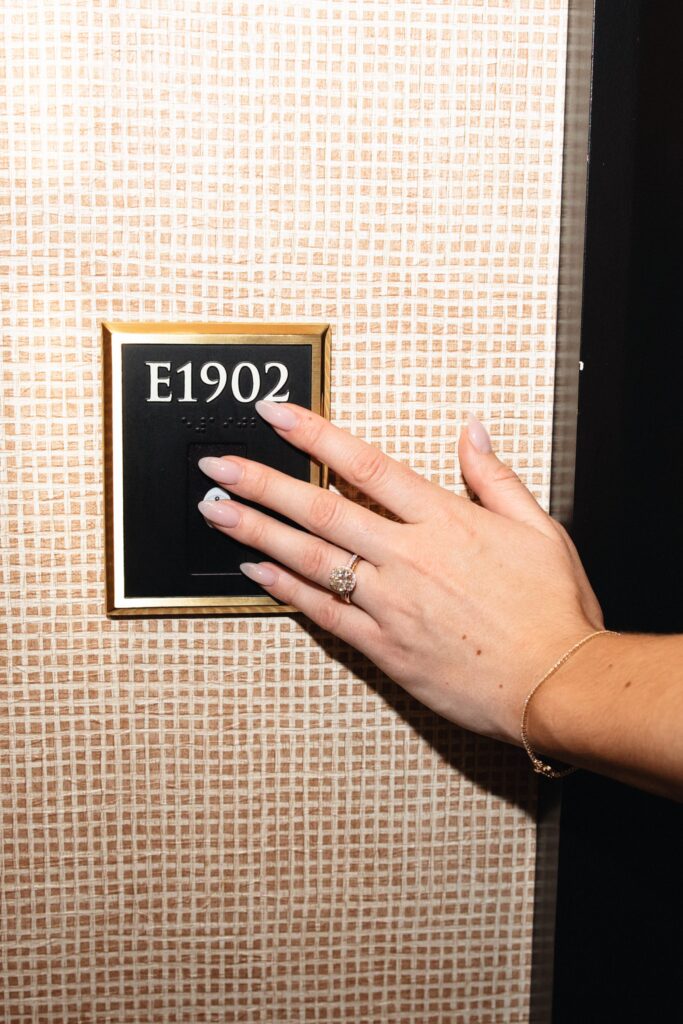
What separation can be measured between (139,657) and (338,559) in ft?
0.67

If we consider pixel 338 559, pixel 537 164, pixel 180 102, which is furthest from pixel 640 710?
pixel 180 102

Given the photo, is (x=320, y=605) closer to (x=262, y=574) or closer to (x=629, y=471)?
(x=262, y=574)

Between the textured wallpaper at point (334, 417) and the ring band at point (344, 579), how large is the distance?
0.11 metres

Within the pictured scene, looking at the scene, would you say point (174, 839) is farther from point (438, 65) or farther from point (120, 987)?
point (438, 65)

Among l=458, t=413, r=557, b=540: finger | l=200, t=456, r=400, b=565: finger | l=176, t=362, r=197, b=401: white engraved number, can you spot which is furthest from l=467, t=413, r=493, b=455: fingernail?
l=176, t=362, r=197, b=401: white engraved number

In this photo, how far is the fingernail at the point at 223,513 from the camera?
0.71 m

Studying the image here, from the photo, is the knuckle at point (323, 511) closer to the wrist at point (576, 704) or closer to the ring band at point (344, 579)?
the ring band at point (344, 579)

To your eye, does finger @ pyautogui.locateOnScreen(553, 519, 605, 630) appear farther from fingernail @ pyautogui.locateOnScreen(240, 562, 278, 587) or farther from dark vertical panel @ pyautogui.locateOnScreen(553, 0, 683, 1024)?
fingernail @ pyautogui.locateOnScreen(240, 562, 278, 587)

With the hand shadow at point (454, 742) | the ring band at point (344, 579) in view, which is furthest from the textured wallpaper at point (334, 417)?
the ring band at point (344, 579)

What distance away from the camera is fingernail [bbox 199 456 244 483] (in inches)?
27.9

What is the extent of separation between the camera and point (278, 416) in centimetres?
72

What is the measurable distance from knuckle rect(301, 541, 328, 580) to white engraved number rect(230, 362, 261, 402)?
0.13 meters

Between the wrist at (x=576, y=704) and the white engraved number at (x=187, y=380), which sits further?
the white engraved number at (x=187, y=380)

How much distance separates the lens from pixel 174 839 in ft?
2.62
